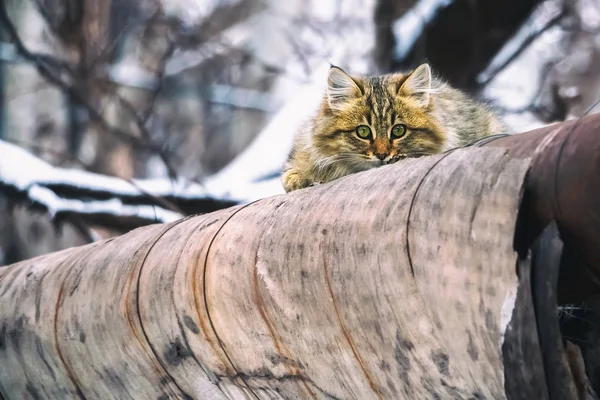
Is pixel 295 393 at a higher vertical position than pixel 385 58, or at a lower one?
lower

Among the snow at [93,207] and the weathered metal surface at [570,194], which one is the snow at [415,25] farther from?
the weathered metal surface at [570,194]

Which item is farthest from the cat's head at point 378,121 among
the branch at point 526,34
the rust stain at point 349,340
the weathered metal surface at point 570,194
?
the branch at point 526,34

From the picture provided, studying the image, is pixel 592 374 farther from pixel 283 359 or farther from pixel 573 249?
pixel 283 359

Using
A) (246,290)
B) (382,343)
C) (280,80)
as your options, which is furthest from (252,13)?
(382,343)

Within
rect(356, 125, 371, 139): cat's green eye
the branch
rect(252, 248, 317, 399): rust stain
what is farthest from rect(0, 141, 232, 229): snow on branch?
rect(252, 248, 317, 399): rust stain

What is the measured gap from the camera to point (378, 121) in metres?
2.29

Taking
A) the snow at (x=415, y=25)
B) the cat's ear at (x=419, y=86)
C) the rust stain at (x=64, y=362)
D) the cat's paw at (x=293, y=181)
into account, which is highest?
the snow at (x=415, y=25)

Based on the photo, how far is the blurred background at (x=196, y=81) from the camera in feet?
15.8

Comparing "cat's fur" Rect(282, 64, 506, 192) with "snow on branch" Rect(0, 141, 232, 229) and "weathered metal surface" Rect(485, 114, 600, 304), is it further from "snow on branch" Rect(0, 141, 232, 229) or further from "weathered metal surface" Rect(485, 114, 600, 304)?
"snow on branch" Rect(0, 141, 232, 229)

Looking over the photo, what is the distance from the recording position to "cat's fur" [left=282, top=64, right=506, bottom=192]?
227cm

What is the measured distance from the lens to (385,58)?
497cm

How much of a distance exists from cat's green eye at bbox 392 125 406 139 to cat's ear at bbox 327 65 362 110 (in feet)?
0.56

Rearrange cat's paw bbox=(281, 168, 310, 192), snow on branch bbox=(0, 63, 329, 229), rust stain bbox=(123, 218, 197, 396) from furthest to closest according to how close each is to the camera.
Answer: snow on branch bbox=(0, 63, 329, 229) → cat's paw bbox=(281, 168, 310, 192) → rust stain bbox=(123, 218, 197, 396)

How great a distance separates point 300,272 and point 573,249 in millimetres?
627
